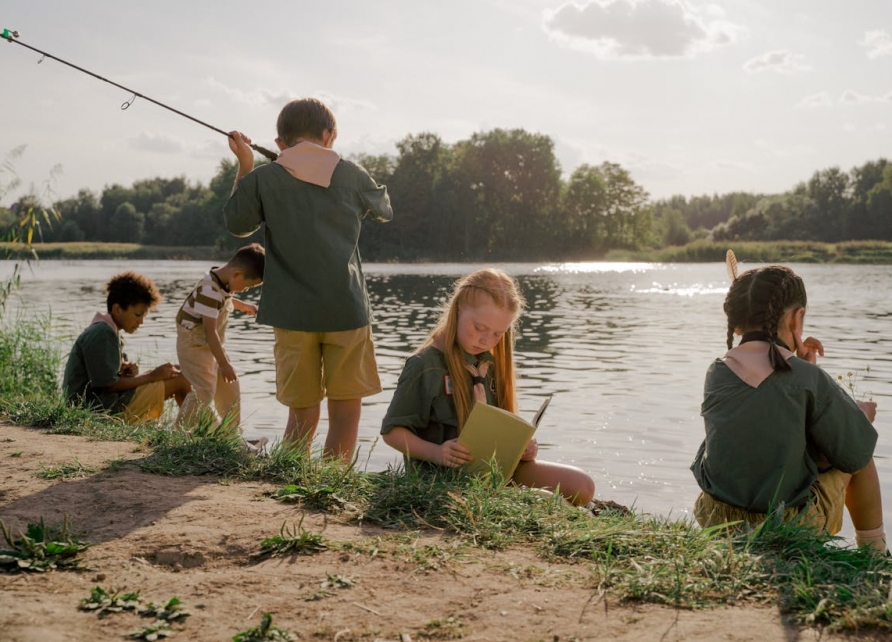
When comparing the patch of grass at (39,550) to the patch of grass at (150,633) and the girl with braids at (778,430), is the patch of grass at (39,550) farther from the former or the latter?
the girl with braids at (778,430)

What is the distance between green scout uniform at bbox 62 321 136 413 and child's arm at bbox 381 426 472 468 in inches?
106

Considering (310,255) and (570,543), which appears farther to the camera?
(310,255)

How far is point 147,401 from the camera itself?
589 cm

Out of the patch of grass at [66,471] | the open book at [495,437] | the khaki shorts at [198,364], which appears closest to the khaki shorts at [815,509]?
the open book at [495,437]

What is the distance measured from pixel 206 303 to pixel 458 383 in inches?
95.8

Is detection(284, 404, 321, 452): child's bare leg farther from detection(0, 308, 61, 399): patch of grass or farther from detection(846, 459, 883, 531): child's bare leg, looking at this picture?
detection(0, 308, 61, 399): patch of grass

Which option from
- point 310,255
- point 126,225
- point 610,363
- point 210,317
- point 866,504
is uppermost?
point 126,225

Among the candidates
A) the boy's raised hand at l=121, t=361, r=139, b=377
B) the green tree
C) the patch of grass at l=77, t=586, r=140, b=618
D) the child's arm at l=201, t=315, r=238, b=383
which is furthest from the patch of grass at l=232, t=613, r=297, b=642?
the green tree

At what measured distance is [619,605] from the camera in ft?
7.72

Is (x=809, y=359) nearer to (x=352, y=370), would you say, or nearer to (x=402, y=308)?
(x=352, y=370)

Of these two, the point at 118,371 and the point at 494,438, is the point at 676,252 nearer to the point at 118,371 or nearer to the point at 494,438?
→ the point at 118,371

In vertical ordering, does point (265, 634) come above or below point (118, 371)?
below

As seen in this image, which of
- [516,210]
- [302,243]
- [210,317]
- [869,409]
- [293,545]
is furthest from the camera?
[516,210]

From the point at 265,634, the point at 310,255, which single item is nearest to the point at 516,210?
the point at 310,255
